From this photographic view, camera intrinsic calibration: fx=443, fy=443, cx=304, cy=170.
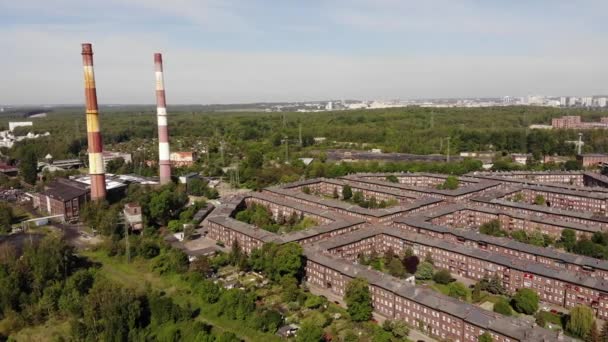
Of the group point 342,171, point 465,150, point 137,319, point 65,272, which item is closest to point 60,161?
point 342,171

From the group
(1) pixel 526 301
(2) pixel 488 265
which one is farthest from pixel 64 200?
(1) pixel 526 301

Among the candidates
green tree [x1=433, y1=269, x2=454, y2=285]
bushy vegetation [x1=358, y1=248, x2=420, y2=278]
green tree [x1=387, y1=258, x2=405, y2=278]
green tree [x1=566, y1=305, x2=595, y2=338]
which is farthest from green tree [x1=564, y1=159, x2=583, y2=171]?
green tree [x1=566, y1=305, x2=595, y2=338]

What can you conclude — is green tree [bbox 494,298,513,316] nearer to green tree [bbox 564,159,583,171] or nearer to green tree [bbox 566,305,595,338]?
green tree [bbox 566,305,595,338]

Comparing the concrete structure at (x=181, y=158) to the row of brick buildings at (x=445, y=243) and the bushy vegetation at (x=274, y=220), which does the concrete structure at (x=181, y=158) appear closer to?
the row of brick buildings at (x=445, y=243)

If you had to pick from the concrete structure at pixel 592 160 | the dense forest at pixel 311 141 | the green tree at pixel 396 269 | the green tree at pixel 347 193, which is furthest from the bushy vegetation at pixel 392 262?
the concrete structure at pixel 592 160

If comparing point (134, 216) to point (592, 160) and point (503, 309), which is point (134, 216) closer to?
point (503, 309)
